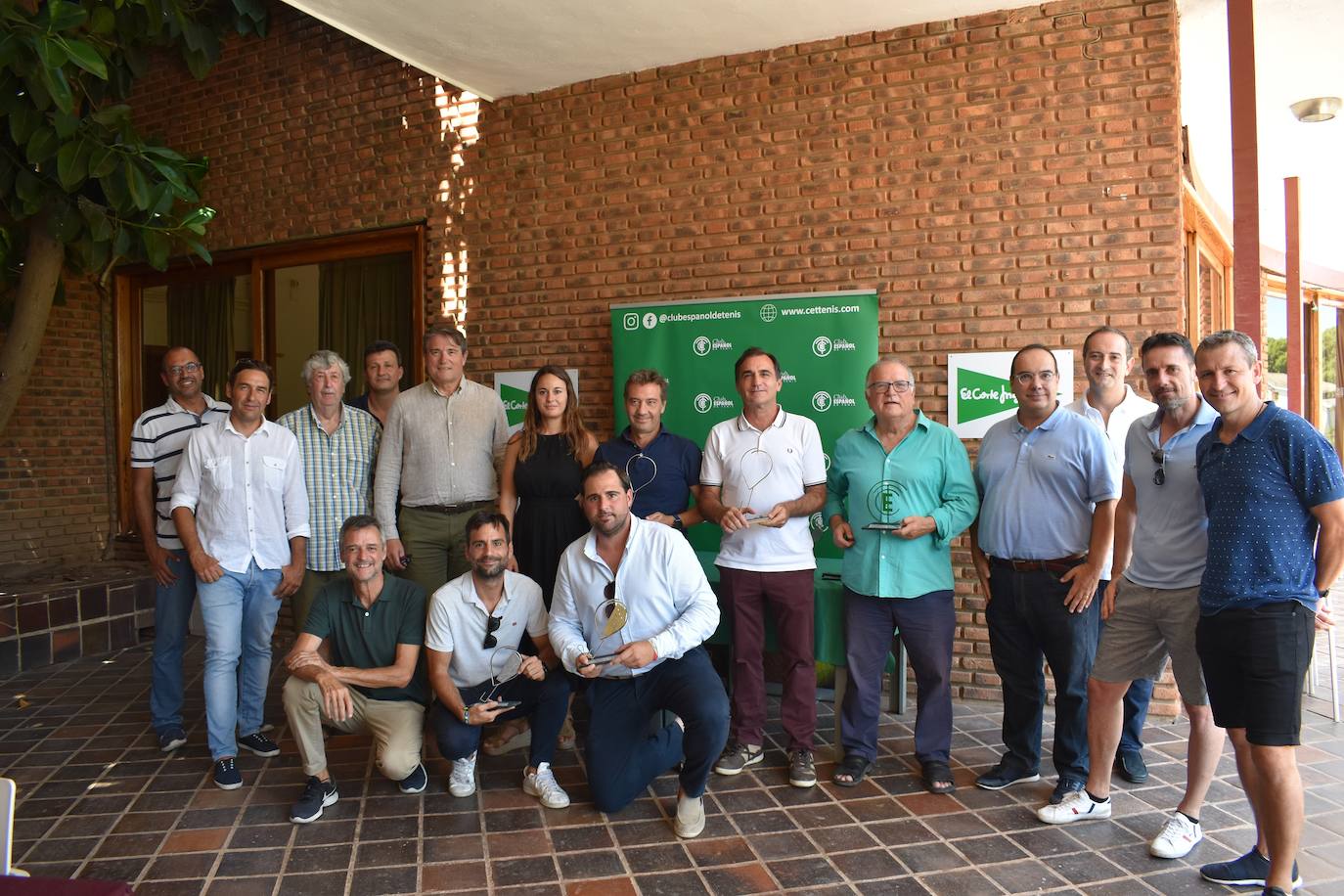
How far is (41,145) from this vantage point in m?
5.43

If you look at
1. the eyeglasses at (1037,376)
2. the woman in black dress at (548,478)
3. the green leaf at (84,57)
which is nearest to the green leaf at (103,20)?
the green leaf at (84,57)

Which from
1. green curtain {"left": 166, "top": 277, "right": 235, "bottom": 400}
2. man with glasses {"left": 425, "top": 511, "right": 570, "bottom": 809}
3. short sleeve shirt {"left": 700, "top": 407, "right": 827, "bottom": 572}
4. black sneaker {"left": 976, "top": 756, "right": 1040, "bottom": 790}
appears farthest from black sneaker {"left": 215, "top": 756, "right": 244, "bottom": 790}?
green curtain {"left": 166, "top": 277, "right": 235, "bottom": 400}

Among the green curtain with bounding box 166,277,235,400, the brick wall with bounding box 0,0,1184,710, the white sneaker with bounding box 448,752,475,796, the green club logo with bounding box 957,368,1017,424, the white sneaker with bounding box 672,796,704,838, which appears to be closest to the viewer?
the white sneaker with bounding box 672,796,704,838

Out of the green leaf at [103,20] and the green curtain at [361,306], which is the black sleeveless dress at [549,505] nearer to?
the green curtain at [361,306]

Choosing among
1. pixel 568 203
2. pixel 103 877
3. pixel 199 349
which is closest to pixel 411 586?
pixel 103 877

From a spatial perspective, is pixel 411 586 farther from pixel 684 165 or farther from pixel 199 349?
pixel 199 349

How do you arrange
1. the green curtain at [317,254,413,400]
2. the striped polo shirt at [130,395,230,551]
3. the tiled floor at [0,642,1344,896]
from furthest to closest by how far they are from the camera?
the green curtain at [317,254,413,400] → the striped polo shirt at [130,395,230,551] → the tiled floor at [0,642,1344,896]

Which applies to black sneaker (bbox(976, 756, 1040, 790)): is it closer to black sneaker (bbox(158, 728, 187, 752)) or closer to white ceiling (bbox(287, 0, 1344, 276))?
black sneaker (bbox(158, 728, 187, 752))

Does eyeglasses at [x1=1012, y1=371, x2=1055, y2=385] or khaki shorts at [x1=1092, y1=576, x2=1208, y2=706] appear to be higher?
eyeglasses at [x1=1012, y1=371, x2=1055, y2=385]

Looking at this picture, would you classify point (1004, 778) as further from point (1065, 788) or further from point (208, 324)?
point (208, 324)

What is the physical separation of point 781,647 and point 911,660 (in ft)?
1.85

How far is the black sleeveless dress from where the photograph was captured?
4137 mm

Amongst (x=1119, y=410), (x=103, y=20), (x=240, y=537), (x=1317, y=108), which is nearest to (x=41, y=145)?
(x=103, y=20)

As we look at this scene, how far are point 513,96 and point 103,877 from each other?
4.94 meters
